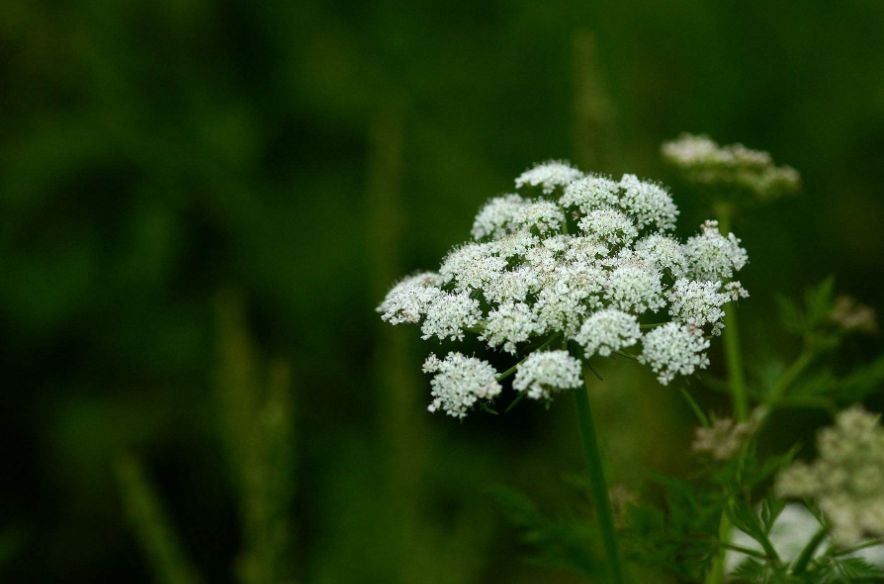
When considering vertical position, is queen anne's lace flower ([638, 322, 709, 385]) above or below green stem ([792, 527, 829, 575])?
above

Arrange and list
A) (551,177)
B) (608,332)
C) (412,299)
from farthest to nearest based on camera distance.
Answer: (551,177) → (412,299) → (608,332)

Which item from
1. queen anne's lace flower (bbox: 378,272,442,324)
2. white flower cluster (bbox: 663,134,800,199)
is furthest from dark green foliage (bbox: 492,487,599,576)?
white flower cluster (bbox: 663,134,800,199)

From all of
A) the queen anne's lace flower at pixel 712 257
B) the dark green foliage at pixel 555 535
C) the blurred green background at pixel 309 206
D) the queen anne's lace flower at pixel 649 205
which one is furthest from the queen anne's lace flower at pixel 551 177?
the blurred green background at pixel 309 206

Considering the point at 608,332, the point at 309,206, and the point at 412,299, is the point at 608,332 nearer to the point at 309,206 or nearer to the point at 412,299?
the point at 412,299

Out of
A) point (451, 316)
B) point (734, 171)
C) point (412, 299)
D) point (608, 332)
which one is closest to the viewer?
point (608, 332)

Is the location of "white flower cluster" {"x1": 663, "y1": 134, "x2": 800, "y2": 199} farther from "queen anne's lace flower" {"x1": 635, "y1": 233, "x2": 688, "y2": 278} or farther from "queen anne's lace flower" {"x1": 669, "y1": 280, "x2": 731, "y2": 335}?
"queen anne's lace flower" {"x1": 669, "y1": 280, "x2": 731, "y2": 335}

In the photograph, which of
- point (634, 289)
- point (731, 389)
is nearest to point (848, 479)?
point (634, 289)

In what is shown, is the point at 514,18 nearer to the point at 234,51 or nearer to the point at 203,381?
the point at 234,51
